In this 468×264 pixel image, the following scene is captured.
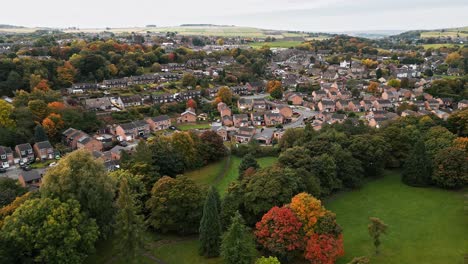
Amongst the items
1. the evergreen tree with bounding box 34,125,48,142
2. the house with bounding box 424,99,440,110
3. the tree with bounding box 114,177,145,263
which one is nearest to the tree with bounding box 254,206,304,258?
the tree with bounding box 114,177,145,263

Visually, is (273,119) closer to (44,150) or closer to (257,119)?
(257,119)

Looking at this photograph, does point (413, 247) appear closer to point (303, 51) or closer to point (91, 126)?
point (91, 126)

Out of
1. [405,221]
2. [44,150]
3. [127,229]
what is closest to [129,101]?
[44,150]

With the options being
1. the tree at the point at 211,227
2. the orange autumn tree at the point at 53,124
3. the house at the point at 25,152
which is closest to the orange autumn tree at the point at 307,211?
the tree at the point at 211,227

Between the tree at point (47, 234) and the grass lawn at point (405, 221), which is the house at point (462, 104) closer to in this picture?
the grass lawn at point (405, 221)

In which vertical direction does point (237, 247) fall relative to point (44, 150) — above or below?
above

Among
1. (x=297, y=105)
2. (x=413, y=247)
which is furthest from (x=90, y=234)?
(x=297, y=105)
